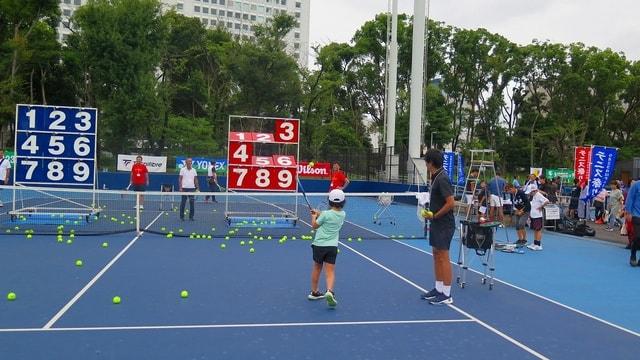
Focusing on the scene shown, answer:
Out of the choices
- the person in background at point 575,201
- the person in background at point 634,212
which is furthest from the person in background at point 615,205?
the person in background at point 634,212

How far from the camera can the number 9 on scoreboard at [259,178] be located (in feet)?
50.4

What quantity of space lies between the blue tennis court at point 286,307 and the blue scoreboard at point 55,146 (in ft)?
11.3

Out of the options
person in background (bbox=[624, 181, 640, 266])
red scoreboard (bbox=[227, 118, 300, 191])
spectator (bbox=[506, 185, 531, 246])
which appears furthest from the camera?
red scoreboard (bbox=[227, 118, 300, 191])

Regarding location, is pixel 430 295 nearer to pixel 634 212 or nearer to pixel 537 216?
pixel 634 212

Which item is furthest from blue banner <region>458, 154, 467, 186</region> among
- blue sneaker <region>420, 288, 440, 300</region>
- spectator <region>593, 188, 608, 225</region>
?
blue sneaker <region>420, 288, 440, 300</region>

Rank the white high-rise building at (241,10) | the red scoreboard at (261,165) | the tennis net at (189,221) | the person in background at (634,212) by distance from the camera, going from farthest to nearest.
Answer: the white high-rise building at (241,10) → the red scoreboard at (261,165) → the tennis net at (189,221) → the person in background at (634,212)

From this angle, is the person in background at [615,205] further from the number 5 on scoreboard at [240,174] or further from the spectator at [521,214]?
the number 5 on scoreboard at [240,174]

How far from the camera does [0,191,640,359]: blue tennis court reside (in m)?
5.38

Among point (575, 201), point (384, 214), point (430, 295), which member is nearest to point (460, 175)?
point (575, 201)

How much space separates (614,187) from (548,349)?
15.1 meters

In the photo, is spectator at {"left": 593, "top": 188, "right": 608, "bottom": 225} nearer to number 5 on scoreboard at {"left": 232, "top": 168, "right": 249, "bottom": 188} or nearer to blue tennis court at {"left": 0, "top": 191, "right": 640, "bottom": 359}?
blue tennis court at {"left": 0, "top": 191, "right": 640, "bottom": 359}

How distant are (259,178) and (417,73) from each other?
50.7 ft

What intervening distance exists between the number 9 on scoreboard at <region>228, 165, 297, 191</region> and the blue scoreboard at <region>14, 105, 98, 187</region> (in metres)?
3.72

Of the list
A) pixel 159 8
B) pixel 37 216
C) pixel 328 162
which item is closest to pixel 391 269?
pixel 37 216
